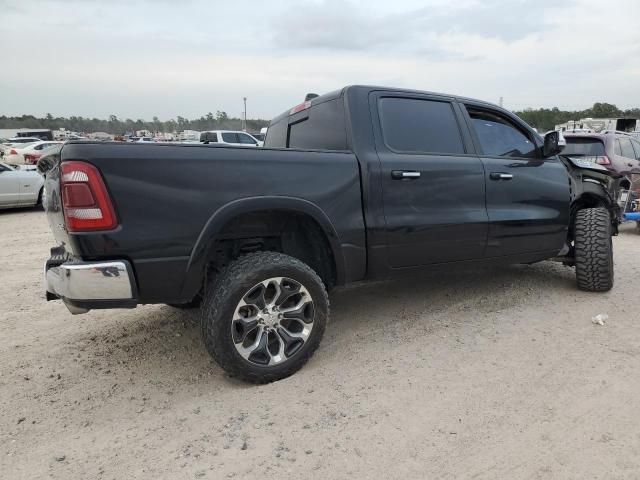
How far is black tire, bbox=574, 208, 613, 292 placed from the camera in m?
4.43

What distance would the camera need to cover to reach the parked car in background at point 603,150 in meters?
8.76

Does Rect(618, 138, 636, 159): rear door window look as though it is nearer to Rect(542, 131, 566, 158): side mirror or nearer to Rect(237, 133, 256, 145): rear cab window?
Answer: Rect(542, 131, 566, 158): side mirror

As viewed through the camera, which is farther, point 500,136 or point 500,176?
point 500,136

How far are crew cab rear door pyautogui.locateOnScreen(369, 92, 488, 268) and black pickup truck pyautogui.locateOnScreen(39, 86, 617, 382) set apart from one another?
0.04 feet

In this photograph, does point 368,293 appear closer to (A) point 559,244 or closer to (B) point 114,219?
(A) point 559,244

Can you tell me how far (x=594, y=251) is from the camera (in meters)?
4.44

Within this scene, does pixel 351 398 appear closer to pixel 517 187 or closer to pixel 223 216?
pixel 223 216

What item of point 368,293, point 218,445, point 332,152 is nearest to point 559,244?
point 368,293

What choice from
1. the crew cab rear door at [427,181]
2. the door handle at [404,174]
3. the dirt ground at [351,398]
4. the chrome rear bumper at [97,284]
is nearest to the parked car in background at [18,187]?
the dirt ground at [351,398]

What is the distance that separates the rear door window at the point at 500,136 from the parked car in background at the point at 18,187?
10800 mm

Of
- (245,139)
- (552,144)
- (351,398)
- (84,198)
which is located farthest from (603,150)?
(245,139)

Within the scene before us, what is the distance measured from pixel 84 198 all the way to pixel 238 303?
0.99m

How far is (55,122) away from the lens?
85438 millimetres

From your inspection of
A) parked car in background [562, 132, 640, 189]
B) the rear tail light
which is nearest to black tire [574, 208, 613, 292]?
the rear tail light
